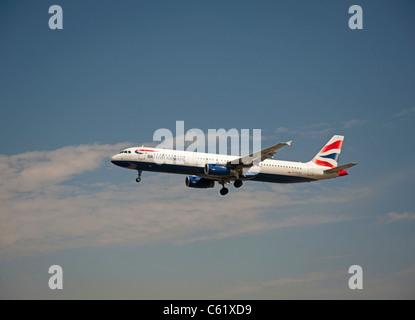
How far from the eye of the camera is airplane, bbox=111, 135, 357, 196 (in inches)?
2516

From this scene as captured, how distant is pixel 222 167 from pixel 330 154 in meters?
20.5

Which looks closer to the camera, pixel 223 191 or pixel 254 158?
pixel 254 158

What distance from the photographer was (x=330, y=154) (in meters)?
77.9

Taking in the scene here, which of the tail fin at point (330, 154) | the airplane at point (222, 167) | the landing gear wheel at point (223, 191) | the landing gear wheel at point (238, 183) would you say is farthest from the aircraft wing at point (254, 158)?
the tail fin at point (330, 154)

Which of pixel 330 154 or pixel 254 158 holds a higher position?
pixel 330 154

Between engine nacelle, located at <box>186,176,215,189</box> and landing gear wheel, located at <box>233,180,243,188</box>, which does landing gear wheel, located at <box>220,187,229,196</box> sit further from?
landing gear wheel, located at <box>233,180,243,188</box>

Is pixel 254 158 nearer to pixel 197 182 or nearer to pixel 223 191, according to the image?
pixel 223 191

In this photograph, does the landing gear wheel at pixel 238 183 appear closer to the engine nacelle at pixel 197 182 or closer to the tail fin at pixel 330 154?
the engine nacelle at pixel 197 182

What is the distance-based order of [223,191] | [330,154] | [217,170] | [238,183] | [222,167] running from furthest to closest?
[330,154] < [223,191] < [238,183] < [222,167] < [217,170]

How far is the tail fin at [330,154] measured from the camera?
250 ft

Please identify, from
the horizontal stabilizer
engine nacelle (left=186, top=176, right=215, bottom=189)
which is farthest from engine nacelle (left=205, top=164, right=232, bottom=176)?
the horizontal stabilizer

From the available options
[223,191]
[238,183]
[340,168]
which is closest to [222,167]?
[238,183]
